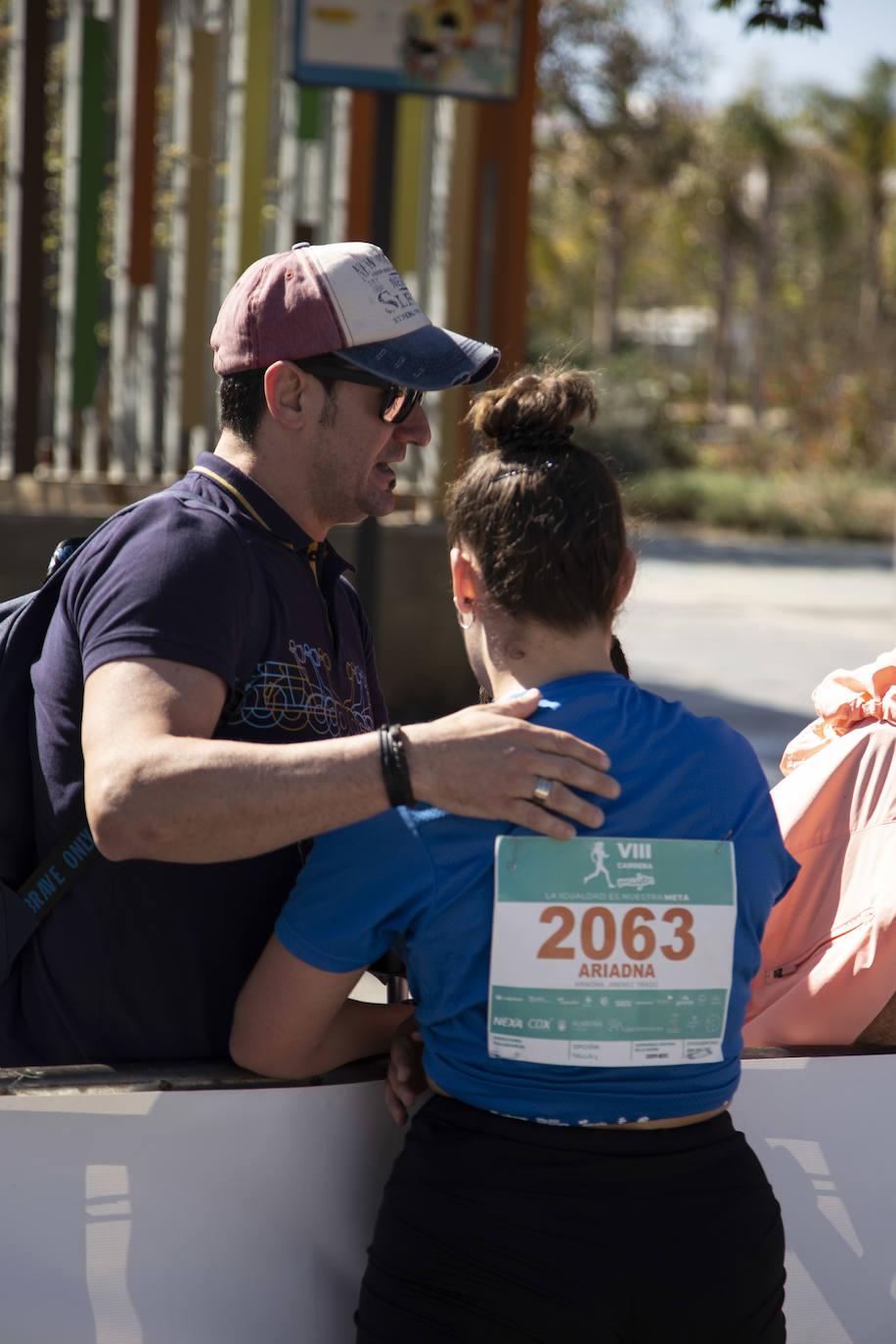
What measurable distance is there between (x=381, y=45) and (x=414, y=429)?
3.51 meters

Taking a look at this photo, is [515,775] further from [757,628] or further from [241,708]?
[757,628]

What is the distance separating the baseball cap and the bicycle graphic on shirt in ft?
1.23

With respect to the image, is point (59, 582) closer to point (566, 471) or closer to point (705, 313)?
point (566, 471)

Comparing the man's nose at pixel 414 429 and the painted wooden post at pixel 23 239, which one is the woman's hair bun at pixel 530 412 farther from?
the painted wooden post at pixel 23 239

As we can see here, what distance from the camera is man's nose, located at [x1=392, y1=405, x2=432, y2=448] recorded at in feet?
6.83

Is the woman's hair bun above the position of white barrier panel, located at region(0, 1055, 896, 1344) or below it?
above

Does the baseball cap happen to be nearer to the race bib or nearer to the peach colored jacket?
the race bib

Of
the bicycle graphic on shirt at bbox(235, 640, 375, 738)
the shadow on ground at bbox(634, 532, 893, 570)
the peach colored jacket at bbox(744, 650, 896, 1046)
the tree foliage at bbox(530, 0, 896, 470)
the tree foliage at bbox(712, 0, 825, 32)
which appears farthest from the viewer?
the tree foliage at bbox(530, 0, 896, 470)

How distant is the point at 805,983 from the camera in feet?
7.32

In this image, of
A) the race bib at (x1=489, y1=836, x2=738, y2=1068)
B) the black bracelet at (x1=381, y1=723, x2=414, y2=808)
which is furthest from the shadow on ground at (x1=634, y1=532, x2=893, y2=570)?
the black bracelet at (x1=381, y1=723, x2=414, y2=808)

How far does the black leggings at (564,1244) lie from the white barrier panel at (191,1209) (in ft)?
0.66

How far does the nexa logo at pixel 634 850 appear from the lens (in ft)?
5.43

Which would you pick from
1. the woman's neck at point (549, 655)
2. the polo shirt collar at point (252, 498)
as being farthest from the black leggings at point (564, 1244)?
the polo shirt collar at point (252, 498)

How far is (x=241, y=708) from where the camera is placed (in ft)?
6.01
